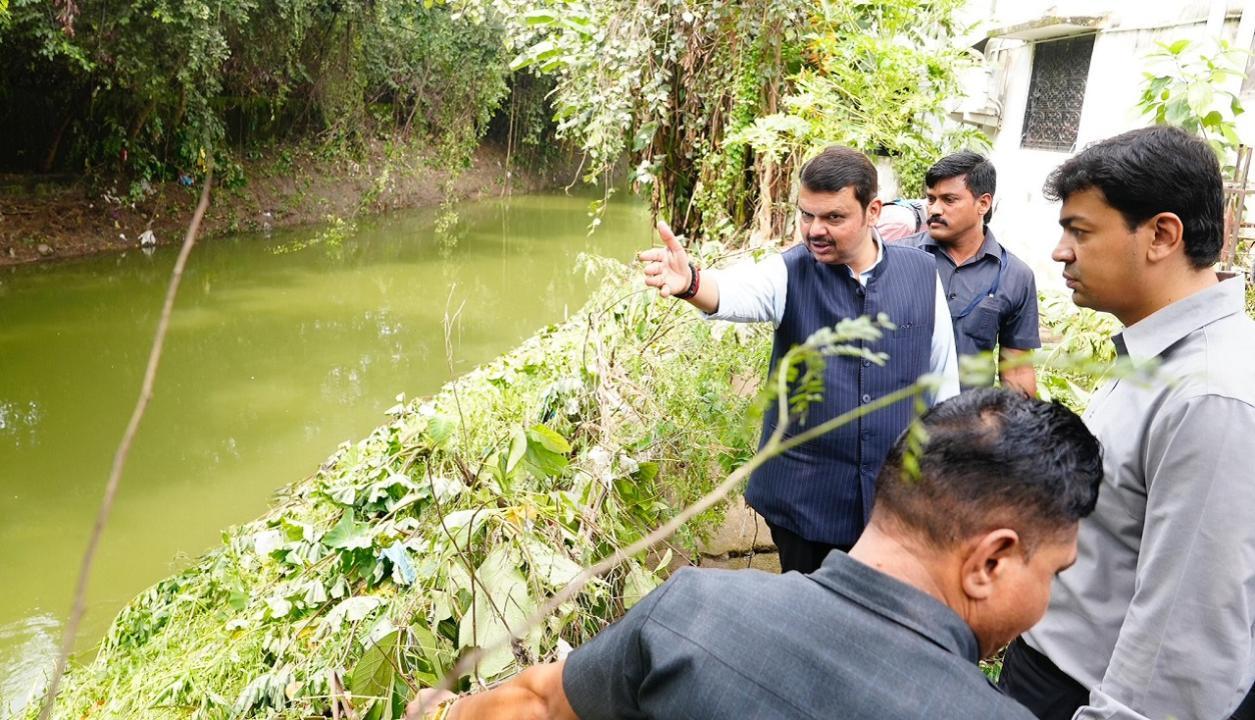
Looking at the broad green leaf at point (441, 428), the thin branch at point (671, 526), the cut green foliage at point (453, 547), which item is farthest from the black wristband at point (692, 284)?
the thin branch at point (671, 526)

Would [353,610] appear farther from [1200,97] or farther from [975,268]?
[1200,97]

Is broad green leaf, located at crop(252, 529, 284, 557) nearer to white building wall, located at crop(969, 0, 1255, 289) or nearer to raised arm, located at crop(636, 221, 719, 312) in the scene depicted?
raised arm, located at crop(636, 221, 719, 312)

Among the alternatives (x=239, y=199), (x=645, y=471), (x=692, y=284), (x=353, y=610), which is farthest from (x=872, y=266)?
(x=239, y=199)

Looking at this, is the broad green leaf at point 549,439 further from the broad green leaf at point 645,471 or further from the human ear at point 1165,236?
the human ear at point 1165,236

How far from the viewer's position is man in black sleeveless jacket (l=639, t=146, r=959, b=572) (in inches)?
87.0

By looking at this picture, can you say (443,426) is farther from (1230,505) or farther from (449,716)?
(1230,505)

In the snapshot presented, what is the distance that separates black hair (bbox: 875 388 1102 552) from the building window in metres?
8.25

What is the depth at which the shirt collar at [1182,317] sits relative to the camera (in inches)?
53.1

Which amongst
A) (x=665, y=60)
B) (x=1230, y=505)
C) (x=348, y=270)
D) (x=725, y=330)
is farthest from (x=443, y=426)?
(x=348, y=270)

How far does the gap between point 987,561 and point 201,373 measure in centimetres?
868

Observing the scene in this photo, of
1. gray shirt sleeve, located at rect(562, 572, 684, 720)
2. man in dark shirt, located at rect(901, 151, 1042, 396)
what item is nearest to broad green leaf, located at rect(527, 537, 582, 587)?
gray shirt sleeve, located at rect(562, 572, 684, 720)

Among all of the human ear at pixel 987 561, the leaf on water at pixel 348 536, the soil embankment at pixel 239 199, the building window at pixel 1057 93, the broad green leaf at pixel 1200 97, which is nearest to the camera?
the human ear at pixel 987 561

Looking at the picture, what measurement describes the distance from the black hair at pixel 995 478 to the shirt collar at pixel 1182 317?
397 mm

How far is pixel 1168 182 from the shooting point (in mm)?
1354
